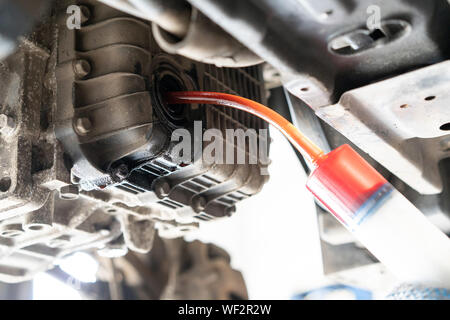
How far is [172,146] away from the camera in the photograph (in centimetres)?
97

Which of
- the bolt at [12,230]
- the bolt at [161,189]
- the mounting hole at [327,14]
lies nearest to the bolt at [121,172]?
the bolt at [161,189]

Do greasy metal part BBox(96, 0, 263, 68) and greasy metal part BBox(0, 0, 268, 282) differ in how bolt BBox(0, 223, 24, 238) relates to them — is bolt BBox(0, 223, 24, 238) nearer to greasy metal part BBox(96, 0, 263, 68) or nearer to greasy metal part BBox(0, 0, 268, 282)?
greasy metal part BBox(0, 0, 268, 282)

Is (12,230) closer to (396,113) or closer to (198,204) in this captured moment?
(198,204)

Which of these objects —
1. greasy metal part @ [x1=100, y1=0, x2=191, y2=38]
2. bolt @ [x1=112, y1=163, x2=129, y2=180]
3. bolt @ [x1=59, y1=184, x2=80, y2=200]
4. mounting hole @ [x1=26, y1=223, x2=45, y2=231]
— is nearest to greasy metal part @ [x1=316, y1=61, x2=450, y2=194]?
greasy metal part @ [x1=100, y1=0, x2=191, y2=38]

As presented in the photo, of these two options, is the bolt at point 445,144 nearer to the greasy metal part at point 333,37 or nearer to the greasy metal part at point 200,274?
the greasy metal part at point 333,37

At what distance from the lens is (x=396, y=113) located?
83 centimetres

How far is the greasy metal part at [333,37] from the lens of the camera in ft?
2.06

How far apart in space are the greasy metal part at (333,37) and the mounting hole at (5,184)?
51 centimetres

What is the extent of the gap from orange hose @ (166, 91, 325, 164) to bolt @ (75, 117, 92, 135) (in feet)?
0.53

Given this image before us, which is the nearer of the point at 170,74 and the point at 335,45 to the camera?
the point at 335,45
